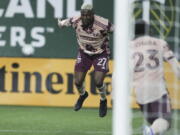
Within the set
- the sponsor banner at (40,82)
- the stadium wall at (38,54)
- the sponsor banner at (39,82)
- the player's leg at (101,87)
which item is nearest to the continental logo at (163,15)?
the stadium wall at (38,54)

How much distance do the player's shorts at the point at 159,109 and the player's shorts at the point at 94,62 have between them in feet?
10.8

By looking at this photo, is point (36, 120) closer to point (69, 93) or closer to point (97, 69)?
point (97, 69)

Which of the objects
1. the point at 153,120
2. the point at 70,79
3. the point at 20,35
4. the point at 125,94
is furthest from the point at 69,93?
the point at 125,94

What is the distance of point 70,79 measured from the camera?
44.3ft

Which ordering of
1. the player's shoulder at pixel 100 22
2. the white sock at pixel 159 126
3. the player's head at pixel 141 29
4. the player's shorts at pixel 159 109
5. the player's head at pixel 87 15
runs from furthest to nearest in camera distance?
1. the player's shoulder at pixel 100 22
2. the player's head at pixel 87 15
3. the player's shorts at pixel 159 109
4. the white sock at pixel 159 126
5. the player's head at pixel 141 29

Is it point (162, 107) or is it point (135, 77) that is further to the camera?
point (162, 107)

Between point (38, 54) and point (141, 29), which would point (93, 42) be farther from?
point (141, 29)

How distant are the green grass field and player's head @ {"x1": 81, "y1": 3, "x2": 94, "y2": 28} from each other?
4.68 ft

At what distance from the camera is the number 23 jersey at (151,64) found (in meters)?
7.41

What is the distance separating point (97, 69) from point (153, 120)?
3.35 meters

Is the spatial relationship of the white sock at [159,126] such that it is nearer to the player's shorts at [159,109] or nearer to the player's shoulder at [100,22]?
the player's shorts at [159,109]

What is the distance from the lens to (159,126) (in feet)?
24.6

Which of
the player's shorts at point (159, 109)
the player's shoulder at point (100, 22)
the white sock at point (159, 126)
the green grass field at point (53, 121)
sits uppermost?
the player's shoulder at point (100, 22)

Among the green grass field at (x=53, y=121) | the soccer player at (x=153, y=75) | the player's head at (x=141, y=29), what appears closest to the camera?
the player's head at (x=141, y=29)
